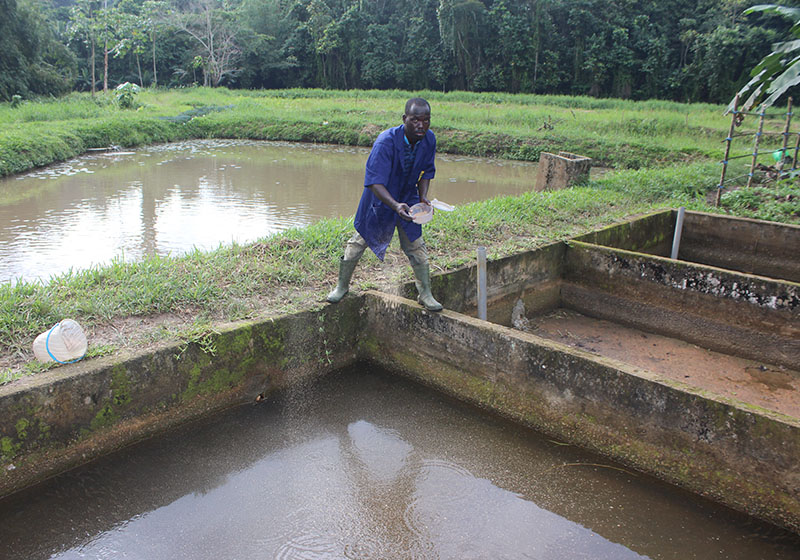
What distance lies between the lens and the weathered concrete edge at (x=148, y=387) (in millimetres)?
2787

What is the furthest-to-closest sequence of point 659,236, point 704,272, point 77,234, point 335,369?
point 77,234
point 659,236
point 704,272
point 335,369

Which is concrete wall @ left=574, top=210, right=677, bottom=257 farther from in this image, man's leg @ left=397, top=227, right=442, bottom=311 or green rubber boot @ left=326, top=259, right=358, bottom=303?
→ green rubber boot @ left=326, top=259, right=358, bottom=303

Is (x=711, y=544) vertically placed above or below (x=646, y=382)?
below

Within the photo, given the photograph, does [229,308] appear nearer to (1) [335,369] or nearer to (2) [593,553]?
(1) [335,369]

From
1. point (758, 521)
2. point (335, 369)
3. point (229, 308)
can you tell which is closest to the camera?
point (758, 521)

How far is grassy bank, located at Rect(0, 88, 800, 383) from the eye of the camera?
142 inches

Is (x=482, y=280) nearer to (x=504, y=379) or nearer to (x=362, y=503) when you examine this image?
(x=504, y=379)

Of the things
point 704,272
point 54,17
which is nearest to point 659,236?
point 704,272

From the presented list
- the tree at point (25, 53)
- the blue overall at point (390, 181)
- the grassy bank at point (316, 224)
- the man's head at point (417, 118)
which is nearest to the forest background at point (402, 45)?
the tree at point (25, 53)

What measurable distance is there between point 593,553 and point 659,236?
5058 millimetres

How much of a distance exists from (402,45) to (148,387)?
32642 mm

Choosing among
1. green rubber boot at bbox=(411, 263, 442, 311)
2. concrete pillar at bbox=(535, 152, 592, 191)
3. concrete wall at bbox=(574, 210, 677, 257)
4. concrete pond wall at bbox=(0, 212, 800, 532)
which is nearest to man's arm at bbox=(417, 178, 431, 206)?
green rubber boot at bbox=(411, 263, 442, 311)

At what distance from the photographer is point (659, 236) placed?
6.86 m

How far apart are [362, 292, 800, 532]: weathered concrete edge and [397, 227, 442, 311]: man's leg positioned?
85 mm
